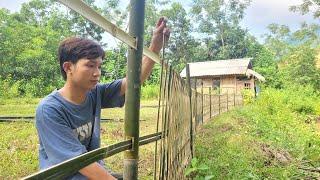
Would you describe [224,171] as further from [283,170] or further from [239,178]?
[283,170]

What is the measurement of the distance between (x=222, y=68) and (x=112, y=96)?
109 feet

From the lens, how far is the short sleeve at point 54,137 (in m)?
1.65

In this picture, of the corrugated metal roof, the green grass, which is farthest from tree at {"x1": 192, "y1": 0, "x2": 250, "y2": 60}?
the green grass

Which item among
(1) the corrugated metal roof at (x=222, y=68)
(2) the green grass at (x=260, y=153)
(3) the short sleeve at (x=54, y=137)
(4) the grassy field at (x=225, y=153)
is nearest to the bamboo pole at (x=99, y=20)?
(3) the short sleeve at (x=54, y=137)

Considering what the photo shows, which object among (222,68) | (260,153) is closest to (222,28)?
(222,68)

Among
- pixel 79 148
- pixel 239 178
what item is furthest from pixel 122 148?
pixel 239 178

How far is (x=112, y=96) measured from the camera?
2330mm

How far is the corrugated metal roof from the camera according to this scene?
3372cm

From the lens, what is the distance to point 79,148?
66.7 inches

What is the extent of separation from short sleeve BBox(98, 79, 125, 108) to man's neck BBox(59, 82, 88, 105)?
377 mm

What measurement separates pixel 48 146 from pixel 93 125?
1.40 ft

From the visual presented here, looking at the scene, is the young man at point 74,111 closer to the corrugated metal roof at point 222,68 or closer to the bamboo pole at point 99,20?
A: the bamboo pole at point 99,20

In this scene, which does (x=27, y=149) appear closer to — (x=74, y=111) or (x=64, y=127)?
(x=74, y=111)

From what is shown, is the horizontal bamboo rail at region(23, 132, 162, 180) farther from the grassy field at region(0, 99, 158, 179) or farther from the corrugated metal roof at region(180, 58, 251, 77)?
the corrugated metal roof at region(180, 58, 251, 77)
